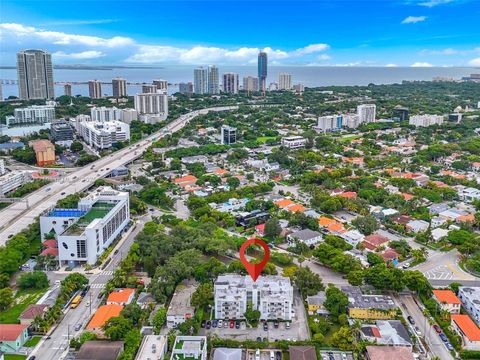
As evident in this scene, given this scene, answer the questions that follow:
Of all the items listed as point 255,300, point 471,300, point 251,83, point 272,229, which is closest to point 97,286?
point 255,300

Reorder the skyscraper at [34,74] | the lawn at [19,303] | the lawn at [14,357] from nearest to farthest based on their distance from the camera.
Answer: the lawn at [14,357] < the lawn at [19,303] < the skyscraper at [34,74]

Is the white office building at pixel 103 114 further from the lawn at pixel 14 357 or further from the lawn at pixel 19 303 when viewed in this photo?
the lawn at pixel 14 357

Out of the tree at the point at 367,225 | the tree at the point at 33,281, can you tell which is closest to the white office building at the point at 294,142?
the tree at the point at 367,225

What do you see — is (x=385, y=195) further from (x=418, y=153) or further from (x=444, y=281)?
(x=418, y=153)

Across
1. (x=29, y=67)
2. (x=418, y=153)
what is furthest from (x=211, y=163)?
(x=29, y=67)

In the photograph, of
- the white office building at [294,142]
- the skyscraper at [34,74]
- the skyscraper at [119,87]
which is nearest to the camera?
the white office building at [294,142]

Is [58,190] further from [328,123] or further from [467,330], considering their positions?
[328,123]
